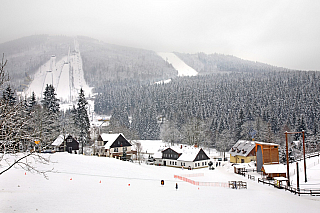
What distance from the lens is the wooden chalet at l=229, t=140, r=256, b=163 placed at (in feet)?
219

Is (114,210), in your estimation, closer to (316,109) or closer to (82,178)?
(82,178)

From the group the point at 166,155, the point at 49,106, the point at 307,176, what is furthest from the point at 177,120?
the point at 307,176

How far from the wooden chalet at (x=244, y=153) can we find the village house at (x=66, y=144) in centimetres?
4171

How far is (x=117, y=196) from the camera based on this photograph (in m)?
25.8

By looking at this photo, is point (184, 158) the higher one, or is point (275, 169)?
point (184, 158)

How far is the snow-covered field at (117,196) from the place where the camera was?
70.1ft

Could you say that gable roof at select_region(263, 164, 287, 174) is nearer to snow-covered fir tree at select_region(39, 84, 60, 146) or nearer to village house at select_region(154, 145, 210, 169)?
village house at select_region(154, 145, 210, 169)

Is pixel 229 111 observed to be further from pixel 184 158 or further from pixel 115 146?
pixel 115 146

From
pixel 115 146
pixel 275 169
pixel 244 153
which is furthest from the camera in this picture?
pixel 115 146

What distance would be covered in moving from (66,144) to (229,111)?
276 ft

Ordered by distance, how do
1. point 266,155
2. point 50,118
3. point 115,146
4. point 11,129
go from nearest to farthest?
point 11,129 → point 50,118 → point 266,155 → point 115,146

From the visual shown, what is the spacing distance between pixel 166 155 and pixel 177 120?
170 ft

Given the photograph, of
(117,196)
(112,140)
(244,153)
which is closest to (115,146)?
(112,140)

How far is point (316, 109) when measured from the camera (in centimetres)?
11162
